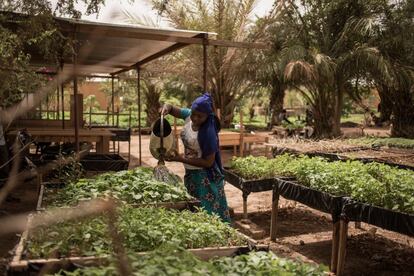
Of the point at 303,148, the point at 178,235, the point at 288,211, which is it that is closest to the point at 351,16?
the point at 303,148

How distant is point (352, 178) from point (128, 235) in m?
2.93

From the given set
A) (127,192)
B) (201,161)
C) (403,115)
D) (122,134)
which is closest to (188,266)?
(127,192)

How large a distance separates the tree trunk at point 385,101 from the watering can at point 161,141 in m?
13.2

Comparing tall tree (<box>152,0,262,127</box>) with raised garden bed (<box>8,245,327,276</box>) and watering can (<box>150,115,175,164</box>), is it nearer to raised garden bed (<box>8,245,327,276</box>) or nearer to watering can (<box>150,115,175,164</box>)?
watering can (<box>150,115,175,164</box>)

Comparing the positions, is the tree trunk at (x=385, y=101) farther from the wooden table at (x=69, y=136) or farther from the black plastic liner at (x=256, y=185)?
the black plastic liner at (x=256, y=185)

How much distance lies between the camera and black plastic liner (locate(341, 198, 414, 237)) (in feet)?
13.0

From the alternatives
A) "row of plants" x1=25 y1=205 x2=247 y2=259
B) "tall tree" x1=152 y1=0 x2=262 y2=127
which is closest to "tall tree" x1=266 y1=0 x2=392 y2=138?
"tall tree" x1=152 y1=0 x2=262 y2=127

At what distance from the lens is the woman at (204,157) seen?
4.07 m

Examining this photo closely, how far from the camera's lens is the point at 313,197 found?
498cm

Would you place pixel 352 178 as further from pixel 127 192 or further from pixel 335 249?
pixel 127 192

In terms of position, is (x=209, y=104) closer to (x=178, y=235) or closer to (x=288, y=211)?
(x=178, y=235)

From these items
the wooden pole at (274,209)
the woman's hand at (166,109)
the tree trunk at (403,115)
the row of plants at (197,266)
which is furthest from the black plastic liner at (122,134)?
the row of plants at (197,266)

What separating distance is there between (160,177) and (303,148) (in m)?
5.53

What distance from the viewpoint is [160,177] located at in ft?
13.6
